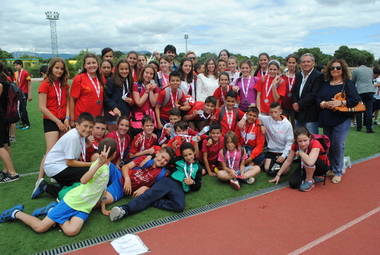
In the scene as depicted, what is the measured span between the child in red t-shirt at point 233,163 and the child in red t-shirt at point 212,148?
183mm

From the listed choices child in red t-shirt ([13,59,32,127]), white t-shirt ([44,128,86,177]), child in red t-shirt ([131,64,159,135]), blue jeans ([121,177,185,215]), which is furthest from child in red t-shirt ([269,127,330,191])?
child in red t-shirt ([13,59,32,127])

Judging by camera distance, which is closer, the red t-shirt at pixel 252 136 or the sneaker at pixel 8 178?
the sneaker at pixel 8 178

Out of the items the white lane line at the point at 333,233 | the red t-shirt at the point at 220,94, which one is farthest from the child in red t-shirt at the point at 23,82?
the white lane line at the point at 333,233

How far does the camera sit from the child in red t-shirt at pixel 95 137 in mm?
4184

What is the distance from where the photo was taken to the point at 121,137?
4473 millimetres

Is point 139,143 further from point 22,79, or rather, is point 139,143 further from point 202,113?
point 22,79

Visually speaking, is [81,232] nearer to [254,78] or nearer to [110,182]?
[110,182]

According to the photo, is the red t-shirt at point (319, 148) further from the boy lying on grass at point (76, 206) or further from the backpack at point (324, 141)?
the boy lying on grass at point (76, 206)

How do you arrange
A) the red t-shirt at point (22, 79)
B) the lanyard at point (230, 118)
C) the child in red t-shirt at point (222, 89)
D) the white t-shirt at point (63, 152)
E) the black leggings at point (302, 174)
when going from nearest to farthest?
the white t-shirt at point (63, 152) < the black leggings at point (302, 174) < the lanyard at point (230, 118) < the child in red t-shirt at point (222, 89) < the red t-shirt at point (22, 79)

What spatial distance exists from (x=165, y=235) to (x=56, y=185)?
6.30ft

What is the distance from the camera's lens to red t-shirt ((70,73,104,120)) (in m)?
4.38

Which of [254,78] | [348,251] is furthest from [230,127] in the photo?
[348,251]

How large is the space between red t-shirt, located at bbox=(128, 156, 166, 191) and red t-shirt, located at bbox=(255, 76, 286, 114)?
8.05ft

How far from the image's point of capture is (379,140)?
297 inches
